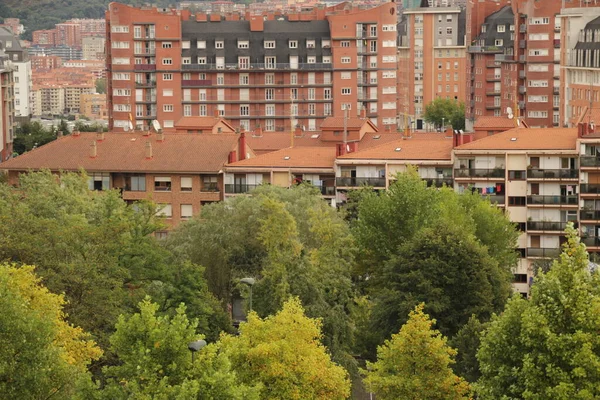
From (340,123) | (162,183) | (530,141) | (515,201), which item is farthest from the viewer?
(340,123)

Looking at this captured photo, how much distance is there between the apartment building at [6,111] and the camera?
170 meters

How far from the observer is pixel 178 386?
5081cm

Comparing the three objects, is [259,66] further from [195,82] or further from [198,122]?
[198,122]

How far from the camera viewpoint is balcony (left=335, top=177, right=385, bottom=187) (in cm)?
10888

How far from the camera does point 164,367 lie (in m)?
52.4

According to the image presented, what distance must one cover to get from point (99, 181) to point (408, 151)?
18198mm

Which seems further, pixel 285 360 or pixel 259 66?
pixel 259 66

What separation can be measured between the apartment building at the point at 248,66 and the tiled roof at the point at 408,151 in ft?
209

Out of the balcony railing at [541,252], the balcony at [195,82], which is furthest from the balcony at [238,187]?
the balcony at [195,82]

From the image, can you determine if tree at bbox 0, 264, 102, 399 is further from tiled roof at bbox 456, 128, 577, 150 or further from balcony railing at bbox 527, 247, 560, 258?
tiled roof at bbox 456, 128, 577, 150

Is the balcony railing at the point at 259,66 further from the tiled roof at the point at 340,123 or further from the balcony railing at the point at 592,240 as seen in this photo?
the balcony railing at the point at 592,240

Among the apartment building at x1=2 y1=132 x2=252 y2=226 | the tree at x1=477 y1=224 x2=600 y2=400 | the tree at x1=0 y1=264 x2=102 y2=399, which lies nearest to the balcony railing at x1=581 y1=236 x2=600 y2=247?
the apartment building at x1=2 y1=132 x2=252 y2=226

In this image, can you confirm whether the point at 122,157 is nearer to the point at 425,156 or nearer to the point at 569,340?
the point at 425,156

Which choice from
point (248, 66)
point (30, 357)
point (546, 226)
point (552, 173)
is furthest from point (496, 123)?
point (30, 357)
